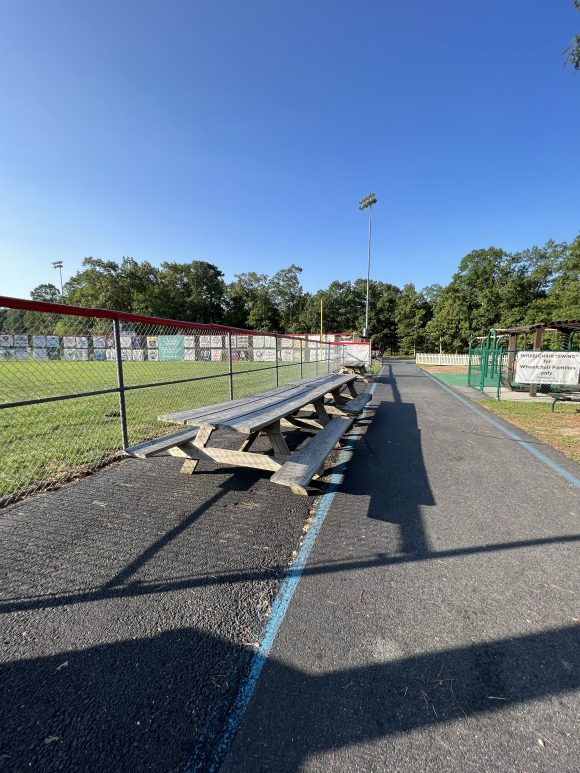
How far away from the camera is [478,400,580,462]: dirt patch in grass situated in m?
5.56

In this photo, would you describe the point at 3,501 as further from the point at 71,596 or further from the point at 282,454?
the point at 282,454

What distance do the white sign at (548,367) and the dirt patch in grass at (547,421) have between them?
73 cm

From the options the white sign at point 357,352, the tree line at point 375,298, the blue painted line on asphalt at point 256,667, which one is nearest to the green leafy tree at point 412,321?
the tree line at point 375,298

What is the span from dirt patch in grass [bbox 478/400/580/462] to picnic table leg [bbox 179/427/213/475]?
502cm

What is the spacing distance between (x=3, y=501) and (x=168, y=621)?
252 centimetres

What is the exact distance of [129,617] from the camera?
1.97m

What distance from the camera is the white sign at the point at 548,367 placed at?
30.3ft

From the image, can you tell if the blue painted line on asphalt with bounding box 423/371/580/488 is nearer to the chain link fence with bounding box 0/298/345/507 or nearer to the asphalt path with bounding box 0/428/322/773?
the asphalt path with bounding box 0/428/322/773

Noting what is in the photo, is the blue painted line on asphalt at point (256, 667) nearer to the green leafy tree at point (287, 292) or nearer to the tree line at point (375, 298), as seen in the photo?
the tree line at point (375, 298)

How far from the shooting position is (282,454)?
3764 mm

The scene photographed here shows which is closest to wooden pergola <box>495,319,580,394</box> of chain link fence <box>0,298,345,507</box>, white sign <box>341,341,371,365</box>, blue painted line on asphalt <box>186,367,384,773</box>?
white sign <box>341,341,371,365</box>

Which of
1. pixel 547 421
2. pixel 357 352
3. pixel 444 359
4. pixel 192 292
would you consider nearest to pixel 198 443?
pixel 547 421

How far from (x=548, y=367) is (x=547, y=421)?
10.3 feet

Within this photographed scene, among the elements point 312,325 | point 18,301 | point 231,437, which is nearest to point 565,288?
point 312,325
